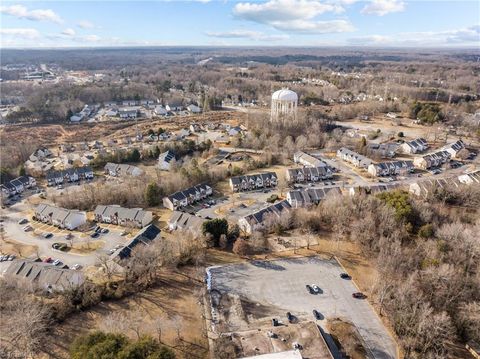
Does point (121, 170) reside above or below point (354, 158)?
below

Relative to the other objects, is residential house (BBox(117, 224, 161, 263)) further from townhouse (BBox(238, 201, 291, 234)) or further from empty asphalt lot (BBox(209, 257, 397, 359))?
townhouse (BBox(238, 201, 291, 234))

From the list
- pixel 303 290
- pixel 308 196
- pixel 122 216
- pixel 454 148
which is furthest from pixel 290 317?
pixel 454 148

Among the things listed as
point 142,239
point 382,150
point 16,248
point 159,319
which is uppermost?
point 382,150

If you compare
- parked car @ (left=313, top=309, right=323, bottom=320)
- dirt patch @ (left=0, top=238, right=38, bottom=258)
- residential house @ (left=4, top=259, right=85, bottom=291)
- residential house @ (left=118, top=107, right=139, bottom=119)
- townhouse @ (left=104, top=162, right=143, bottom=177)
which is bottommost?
dirt patch @ (left=0, top=238, right=38, bottom=258)

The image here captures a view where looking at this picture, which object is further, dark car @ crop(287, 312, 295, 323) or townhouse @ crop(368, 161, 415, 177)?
townhouse @ crop(368, 161, 415, 177)

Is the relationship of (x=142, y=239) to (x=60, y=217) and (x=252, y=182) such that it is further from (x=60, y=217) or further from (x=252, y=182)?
(x=252, y=182)

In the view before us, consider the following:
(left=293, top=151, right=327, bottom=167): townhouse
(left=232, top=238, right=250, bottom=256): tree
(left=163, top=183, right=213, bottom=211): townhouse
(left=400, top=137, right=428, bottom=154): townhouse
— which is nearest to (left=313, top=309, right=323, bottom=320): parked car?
(left=232, top=238, right=250, bottom=256): tree

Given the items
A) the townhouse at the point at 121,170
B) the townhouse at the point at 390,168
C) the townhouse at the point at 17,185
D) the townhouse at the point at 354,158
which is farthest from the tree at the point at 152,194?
the townhouse at the point at 354,158
